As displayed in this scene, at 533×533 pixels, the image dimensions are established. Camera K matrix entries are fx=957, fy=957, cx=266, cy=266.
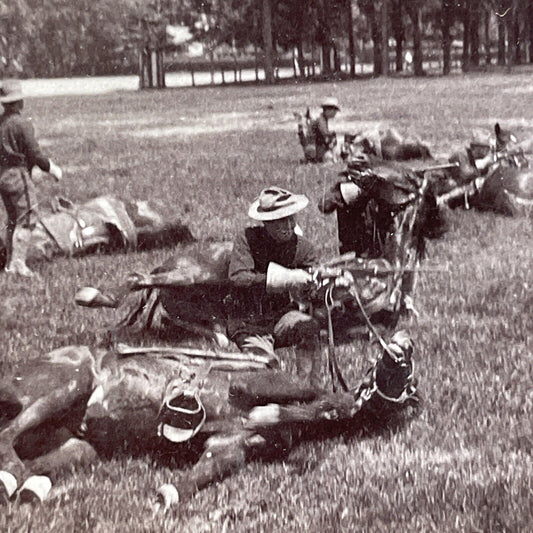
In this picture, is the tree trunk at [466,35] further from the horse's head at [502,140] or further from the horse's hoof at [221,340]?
the horse's hoof at [221,340]

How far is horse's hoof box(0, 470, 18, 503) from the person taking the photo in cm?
427

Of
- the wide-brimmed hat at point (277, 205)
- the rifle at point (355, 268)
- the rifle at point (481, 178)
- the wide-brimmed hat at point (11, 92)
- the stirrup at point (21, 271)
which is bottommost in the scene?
the stirrup at point (21, 271)

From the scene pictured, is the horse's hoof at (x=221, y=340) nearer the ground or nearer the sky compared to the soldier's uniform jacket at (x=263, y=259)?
nearer the ground

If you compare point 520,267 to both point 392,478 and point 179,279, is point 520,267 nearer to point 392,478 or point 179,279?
point 179,279

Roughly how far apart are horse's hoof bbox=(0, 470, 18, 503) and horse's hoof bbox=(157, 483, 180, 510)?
66cm

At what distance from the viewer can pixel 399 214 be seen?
646 centimetres

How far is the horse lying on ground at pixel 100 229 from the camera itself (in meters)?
9.34

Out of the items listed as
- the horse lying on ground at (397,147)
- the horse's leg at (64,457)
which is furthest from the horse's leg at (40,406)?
the horse lying on ground at (397,147)

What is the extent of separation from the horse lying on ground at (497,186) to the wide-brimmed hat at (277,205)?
4.80 meters

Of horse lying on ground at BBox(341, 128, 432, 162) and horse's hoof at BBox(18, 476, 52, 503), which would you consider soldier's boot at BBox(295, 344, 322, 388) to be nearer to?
horse's hoof at BBox(18, 476, 52, 503)

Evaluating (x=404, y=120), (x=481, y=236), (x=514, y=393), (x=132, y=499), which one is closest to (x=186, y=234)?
(x=481, y=236)

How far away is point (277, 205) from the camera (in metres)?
5.69

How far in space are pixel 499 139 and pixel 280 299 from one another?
6530 millimetres

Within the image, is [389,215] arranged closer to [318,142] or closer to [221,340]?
[221,340]
